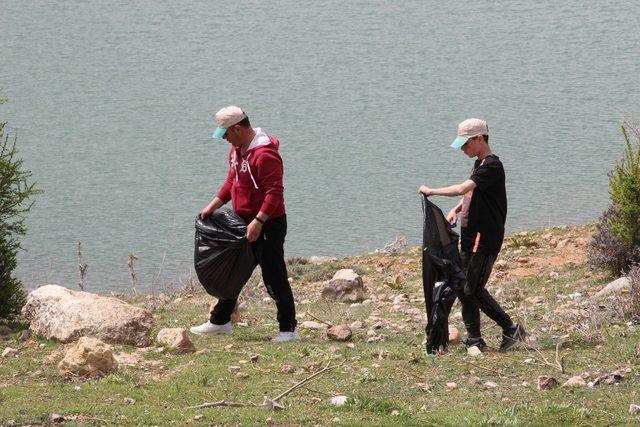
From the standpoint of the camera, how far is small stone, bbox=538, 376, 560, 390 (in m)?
7.56

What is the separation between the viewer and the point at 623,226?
12.0 metres

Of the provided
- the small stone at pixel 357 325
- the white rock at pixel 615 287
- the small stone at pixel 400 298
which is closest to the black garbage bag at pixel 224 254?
the small stone at pixel 357 325

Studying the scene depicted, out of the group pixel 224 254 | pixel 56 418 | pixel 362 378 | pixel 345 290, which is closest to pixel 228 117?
A: pixel 224 254

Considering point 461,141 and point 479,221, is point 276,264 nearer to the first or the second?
point 479,221

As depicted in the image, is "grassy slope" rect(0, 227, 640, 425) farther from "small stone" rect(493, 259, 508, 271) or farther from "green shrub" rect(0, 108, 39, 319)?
"small stone" rect(493, 259, 508, 271)

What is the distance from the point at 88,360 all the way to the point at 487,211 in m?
3.21

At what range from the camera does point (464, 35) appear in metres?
Answer: 31.4

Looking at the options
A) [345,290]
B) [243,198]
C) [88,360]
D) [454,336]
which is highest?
[243,198]

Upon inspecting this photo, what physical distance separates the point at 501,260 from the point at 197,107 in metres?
12.6

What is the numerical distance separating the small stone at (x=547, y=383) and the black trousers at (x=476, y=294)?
144 cm

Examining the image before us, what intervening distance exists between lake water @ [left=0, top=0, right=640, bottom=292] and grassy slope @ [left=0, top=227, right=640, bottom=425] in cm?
588

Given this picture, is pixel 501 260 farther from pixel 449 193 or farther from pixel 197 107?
pixel 197 107

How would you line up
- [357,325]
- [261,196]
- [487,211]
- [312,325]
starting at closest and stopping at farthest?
[487,211], [261,196], [312,325], [357,325]

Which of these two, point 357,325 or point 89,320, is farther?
point 357,325
